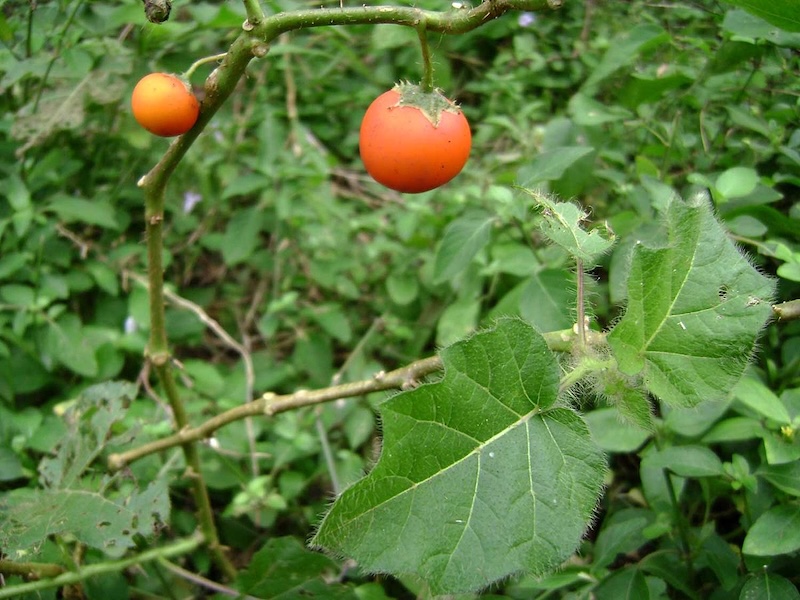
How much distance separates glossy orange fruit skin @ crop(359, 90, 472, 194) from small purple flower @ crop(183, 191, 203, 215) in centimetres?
157

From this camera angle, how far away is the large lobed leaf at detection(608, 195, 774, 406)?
81 cm

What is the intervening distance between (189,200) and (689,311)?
6.57ft

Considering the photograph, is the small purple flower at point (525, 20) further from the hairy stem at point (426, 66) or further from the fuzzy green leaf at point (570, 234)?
the fuzzy green leaf at point (570, 234)

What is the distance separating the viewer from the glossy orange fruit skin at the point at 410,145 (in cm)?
94

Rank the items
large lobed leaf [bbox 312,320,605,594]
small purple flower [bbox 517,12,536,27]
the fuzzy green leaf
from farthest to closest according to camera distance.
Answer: small purple flower [bbox 517,12,536,27], the fuzzy green leaf, large lobed leaf [bbox 312,320,605,594]

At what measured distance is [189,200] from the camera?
2.38 metres

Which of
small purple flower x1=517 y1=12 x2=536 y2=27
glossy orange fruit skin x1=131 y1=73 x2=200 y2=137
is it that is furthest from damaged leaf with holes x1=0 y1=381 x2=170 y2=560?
small purple flower x1=517 y1=12 x2=536 y2=27

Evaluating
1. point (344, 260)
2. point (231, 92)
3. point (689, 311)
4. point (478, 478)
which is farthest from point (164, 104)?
point (344, 260)

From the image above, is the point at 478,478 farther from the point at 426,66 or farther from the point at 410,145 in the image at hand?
the point at 426,66

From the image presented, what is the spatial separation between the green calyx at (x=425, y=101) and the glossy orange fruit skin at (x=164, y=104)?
319mm

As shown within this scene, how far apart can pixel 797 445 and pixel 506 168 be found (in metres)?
1.56

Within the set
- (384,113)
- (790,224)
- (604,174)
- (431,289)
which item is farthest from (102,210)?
(790,224)

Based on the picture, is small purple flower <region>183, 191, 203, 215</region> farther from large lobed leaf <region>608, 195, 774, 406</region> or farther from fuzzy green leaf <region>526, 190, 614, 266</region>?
large lobed leaf <region>608, 195, 774, 406</region>

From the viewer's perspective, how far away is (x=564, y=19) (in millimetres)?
3088
